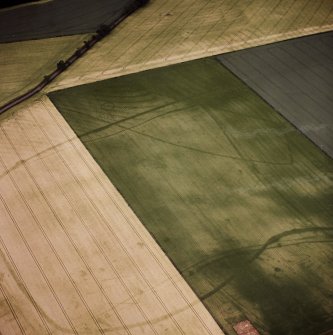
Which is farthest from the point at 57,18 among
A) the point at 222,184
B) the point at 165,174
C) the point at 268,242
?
the point at 268,242

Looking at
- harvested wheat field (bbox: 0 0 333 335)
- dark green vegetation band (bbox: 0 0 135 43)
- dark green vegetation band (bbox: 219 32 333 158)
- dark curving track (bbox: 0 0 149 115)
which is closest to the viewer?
harvested wheat field (bbox: 0 0 333 335)

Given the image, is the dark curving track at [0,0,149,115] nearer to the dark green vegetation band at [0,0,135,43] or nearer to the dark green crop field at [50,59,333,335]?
the dark green vegetation band at [0,0,135,43]

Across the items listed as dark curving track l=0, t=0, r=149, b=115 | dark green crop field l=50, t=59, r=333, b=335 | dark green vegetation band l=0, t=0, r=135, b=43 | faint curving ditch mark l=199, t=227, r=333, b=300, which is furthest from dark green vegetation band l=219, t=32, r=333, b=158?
dark green vegetation band l=0, t=0, r=135, b=43

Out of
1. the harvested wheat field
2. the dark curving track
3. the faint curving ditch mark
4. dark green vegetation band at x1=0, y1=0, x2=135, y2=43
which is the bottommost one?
the faint curving ditch mark

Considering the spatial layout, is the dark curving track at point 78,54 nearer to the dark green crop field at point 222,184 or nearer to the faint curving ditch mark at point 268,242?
the dark green crop field at point 222,184

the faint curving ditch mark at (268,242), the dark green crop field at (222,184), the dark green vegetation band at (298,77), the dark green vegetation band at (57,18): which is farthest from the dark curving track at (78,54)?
the faint curving ditch mark at (268,242)

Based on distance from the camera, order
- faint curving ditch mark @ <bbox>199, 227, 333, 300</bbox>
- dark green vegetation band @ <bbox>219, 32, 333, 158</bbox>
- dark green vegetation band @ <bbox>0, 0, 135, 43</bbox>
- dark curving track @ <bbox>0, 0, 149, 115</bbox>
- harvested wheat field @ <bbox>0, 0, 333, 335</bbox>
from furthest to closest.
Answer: dark green vegetation band @ <bbox>0, 0, 135, 43</bbox>, dark curving track @ <bbox>0, 0, 149, 115</bbox>, dark green vegetation band @ <bbox>219, 32, 333, 158</bbox>, faint curving ditch mark @ <bbox>199, 227, 333, 300</bbox>, harvested wheat field @ <bbox>0, 0, 333, 335</bbox>

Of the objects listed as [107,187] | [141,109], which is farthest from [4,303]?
[141,109]
